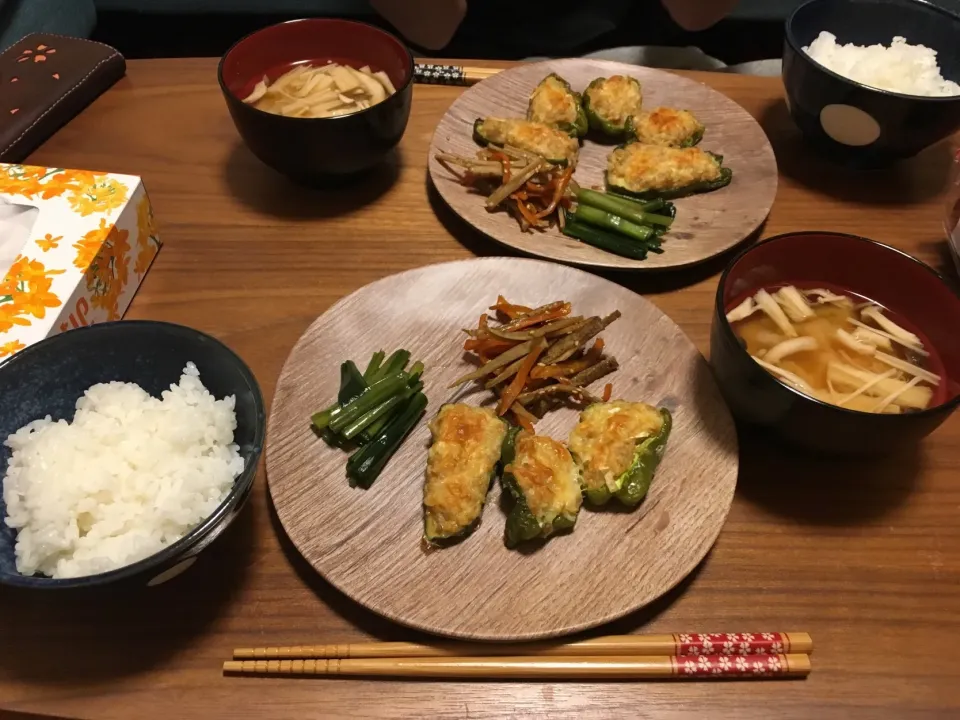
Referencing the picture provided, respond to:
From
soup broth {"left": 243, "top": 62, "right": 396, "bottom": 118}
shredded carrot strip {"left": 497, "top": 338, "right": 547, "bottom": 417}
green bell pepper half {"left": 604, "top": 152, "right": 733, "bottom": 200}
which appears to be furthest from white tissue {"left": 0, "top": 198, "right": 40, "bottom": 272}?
green bell pepper half {"left": 604, "top": 152, "right": 733, "bottom": 200}

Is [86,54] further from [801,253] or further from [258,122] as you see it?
[801,253]

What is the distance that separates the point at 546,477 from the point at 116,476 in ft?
2.18

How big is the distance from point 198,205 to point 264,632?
1.14m

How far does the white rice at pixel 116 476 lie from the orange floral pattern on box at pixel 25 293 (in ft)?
0.96

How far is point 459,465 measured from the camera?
49.1 inches

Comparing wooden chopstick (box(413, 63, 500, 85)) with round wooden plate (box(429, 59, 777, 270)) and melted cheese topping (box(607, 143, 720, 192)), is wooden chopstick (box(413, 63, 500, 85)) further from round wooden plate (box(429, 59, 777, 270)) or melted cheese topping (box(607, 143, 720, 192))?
melted cheese topping (box(607, 143, 720, 192))

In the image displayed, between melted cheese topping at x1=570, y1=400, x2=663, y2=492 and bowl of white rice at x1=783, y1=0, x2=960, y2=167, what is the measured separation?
39.2 inches

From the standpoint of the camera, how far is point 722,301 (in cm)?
132

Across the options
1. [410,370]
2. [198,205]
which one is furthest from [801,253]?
[198,205]

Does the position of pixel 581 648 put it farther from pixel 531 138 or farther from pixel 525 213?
pixel 531 138

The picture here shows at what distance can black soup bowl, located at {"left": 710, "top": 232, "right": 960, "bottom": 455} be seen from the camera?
1.18 m

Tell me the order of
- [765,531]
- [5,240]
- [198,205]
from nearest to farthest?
[765,531], [5,240], [198,205]

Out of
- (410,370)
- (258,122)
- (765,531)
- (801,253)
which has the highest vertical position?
(258,122)

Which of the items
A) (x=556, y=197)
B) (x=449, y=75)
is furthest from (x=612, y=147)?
(x=449, y=75)
